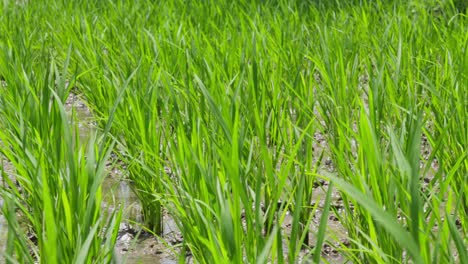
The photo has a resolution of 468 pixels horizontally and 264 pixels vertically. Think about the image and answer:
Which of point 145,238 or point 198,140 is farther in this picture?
point 145,238

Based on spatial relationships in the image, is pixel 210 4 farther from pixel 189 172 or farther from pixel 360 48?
pixel 189 172

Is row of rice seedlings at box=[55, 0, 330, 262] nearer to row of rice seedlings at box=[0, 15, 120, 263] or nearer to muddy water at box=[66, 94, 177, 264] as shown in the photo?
muddy water at box=[66, 94, 177, 264]

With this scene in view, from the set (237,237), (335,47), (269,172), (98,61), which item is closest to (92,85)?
(98,61)

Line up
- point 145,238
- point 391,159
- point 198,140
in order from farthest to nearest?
point 145,238, point 198,140, point 391,159

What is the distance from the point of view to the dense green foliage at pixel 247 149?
1.44 metres

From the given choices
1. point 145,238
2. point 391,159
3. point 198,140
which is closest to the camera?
point 391,159

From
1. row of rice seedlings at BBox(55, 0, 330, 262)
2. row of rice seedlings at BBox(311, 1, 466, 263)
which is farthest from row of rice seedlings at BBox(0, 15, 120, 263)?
row of rice seedlings at BBox(311, 1, 466, 263)

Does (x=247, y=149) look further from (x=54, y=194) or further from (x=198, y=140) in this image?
(x=54, y=194)

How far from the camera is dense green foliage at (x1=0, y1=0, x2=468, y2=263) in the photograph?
144 cm

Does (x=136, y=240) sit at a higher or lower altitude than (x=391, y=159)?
lower

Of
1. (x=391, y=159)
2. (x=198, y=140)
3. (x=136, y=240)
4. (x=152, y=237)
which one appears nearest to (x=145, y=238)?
(x=152, y=237)

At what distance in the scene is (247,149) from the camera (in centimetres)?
219

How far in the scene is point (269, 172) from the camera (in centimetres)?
172

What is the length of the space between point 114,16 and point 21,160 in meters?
2.62
